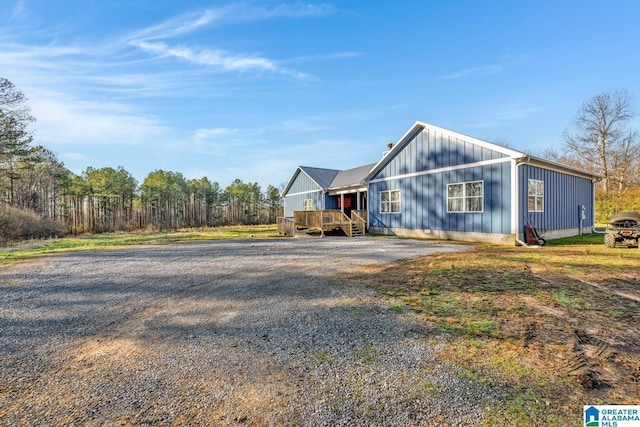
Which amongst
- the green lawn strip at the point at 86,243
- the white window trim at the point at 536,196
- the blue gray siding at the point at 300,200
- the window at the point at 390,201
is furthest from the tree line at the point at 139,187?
the blue gray siding at the point at 300,200

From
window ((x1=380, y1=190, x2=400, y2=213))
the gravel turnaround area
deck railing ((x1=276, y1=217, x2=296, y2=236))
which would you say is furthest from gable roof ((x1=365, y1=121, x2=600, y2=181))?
the gravel turnaround area

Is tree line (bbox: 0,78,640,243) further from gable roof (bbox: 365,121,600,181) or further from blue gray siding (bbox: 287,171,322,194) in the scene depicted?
blue gray siding (bbox: 287,171,322,194)

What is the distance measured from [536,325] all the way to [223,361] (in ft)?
11.0

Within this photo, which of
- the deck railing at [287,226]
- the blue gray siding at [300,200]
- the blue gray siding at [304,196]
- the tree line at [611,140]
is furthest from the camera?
the tree line at [611,140]

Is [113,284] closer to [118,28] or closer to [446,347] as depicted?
[446,347]

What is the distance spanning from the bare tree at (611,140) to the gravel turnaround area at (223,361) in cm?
3535

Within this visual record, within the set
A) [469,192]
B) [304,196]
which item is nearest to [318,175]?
[304,196]

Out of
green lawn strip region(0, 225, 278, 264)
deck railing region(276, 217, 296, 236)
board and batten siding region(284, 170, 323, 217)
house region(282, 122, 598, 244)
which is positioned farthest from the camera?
board and batten siding region(284, 170, 323, 217)

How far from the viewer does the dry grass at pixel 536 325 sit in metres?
2.00

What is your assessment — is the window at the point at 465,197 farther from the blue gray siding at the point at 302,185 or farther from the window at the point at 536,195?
the blue gray siding at the point at 302,185

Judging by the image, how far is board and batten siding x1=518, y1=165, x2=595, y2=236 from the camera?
11.1 metres

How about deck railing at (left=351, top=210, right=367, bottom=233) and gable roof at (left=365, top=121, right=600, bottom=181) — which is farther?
deck railing at (left=351, top=210, right=367, bottom=233)

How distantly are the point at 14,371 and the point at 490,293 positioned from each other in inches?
223

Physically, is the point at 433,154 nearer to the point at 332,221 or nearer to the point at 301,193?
the point at 332,221
